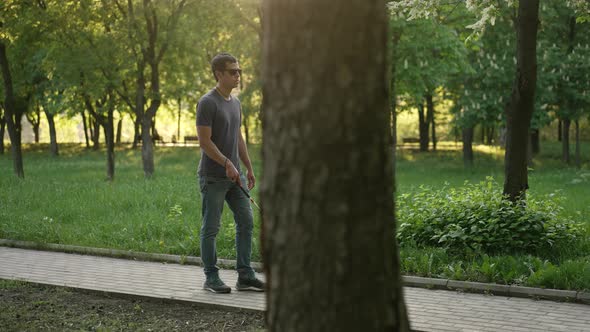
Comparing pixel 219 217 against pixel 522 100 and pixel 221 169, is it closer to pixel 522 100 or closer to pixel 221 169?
pixel 221 169

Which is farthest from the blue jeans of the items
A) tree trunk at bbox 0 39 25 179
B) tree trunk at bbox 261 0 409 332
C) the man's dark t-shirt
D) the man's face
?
tree trunk at bbox 0 39 25 179

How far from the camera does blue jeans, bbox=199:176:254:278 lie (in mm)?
7270

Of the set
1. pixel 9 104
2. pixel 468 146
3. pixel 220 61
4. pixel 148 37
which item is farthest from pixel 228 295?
pixel 468 146

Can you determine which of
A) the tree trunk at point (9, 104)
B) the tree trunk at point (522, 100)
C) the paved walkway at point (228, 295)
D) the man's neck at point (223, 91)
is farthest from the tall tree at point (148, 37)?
the man's neck at point (223, 91)

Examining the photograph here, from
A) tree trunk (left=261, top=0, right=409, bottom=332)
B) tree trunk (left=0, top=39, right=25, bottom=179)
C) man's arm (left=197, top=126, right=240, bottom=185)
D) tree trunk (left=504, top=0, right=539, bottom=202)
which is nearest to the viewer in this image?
tree trunk (left=261, top=0, right=409, bottom=332)

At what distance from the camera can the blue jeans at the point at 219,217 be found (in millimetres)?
7270

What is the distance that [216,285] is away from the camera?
7.33 metres

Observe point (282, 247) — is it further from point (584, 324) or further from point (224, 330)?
point (584, 324)

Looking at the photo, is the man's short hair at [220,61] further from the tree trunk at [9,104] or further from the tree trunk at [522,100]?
the tree trunk at [9,104]

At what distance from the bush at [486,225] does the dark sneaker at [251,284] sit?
7.70 ft

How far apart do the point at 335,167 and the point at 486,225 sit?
250 inches

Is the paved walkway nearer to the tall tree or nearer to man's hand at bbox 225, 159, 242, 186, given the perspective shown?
man's hand at bbox 225, 159, 242, 186

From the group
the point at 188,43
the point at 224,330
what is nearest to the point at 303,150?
the point at 224,330

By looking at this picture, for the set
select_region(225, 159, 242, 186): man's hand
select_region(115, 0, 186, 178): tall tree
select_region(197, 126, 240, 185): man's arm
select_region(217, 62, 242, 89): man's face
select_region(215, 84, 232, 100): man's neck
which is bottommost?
select_region(225, 159, 242, 186): man's hand
